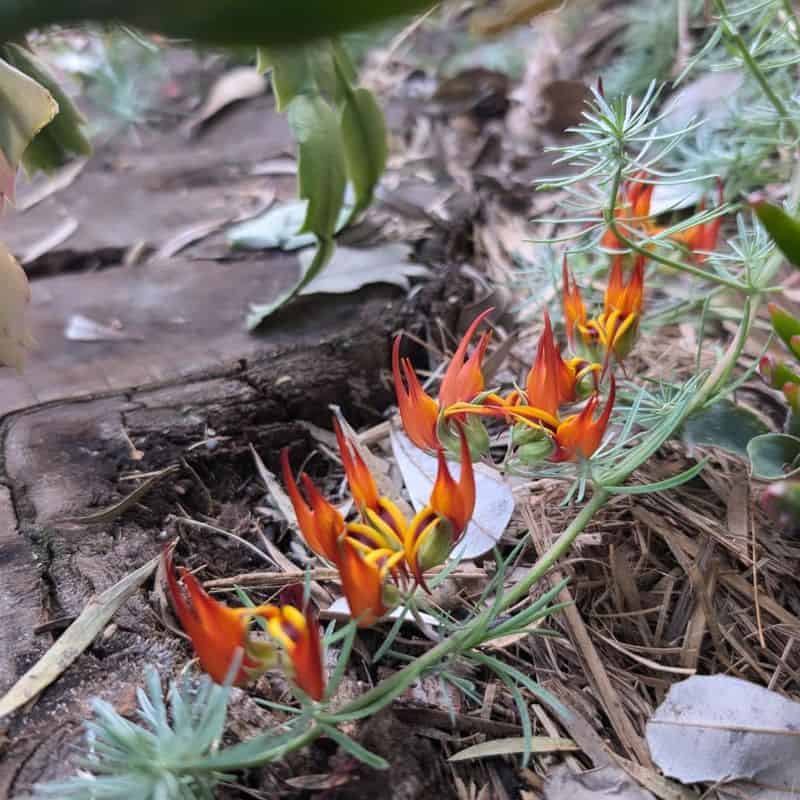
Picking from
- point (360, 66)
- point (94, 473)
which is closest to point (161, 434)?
point (94, 473)

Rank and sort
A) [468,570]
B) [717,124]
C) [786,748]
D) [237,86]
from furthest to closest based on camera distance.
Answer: [237,86], [717,124], [468,570], [786,748]

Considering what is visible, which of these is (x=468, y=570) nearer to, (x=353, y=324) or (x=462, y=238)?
(x=353, y=324)

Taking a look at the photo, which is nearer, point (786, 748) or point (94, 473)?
point (786, 748)

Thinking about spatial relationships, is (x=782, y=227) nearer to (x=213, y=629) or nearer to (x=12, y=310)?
(x=213, y=629)

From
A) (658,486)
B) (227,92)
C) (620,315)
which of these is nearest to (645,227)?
(620,315)

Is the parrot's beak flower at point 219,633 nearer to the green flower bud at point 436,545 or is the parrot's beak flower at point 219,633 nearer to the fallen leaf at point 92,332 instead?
the green flower bud at point 436,545

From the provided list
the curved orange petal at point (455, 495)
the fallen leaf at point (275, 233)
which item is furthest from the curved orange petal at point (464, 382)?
the fallen leaf at point (275, 233)
